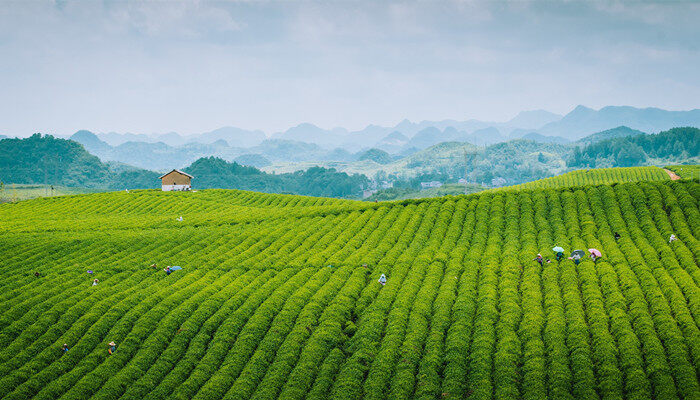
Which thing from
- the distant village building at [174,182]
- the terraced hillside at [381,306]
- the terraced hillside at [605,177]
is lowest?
the terraced hillside at [605,177]

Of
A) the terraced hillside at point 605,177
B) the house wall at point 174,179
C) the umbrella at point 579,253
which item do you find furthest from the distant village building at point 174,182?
the umbrella at point 579,253

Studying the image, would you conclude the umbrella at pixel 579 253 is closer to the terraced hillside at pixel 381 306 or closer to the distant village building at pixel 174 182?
the terraced hillside at pixel 381 306

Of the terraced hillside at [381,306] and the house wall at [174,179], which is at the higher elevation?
the house wall at [174,179]

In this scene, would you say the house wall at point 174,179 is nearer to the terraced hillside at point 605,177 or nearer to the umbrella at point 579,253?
the terraced hillside at point 605,177

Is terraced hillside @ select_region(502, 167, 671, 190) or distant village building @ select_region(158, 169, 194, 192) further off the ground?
distant village building @ select_region(158, 169, 194, 192)

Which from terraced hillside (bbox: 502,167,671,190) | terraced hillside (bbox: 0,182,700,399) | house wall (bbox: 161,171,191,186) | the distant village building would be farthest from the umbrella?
house wall (bbox: 161,171,191,186)

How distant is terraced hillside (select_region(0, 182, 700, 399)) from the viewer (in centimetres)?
2183

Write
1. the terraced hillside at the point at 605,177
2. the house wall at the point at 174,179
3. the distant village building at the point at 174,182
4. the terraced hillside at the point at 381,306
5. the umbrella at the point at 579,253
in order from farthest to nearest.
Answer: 1. the terraced hillside at the point at 605,177
2. the house wall at the point at 174,179
3. the distant village building at the point at 174,182
4. the umbrella at the point at 579,253
5. the terraced hillside at the point at 381,306

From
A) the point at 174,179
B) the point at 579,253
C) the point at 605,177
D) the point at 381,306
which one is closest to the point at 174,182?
the point at 174,179

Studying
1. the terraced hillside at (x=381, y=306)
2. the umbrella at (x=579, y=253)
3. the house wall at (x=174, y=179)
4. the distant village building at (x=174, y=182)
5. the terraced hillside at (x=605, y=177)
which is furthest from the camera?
the terraced hillside at (x=605, y=177)

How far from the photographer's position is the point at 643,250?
34.3 meters

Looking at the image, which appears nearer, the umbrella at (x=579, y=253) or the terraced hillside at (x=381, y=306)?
the terraced hillside at (x=381, y=306)

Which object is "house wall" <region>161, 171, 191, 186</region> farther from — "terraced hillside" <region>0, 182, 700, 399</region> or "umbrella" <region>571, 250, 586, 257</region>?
"umbrella" <region>571, 250, 586, 257</region>

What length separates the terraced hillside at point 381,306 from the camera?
2183cm
